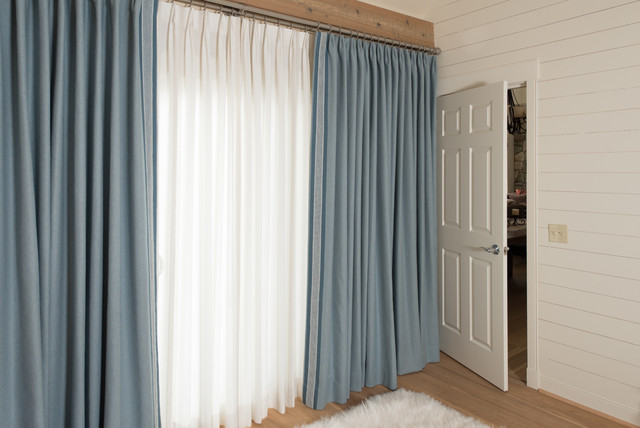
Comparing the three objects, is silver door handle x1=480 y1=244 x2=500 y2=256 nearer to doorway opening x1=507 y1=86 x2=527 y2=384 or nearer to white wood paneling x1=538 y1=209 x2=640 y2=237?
white wood paneling x1=538 y1=209 x2=640 y2=237

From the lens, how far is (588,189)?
8.34ft

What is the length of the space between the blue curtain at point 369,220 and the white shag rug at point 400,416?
0.22 m

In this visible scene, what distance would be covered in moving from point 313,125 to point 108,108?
3.73 ft

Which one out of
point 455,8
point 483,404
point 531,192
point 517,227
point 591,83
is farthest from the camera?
point 517,227

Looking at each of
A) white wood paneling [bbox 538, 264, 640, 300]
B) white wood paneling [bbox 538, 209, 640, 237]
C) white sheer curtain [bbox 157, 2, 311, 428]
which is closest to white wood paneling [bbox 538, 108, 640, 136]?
white wood paneling [bbox 538, 209, 640, 237]

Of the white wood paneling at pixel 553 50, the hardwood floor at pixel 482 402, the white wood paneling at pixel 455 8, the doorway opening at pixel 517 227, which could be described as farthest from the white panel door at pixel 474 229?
the white wood paneling at pixel 455 8

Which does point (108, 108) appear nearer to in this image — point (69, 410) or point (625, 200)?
point (69, 410)

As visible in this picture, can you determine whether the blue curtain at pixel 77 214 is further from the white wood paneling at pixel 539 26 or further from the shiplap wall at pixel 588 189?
the shiplap wall at pixel 588 189

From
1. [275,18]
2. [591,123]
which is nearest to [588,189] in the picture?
[591,123]

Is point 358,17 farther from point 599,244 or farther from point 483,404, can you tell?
point 483,404

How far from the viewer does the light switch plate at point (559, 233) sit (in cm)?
265

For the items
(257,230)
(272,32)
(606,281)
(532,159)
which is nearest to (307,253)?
(257,230)

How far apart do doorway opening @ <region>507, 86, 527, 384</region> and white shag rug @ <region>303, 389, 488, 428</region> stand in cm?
101

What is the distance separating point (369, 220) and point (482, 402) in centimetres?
133
